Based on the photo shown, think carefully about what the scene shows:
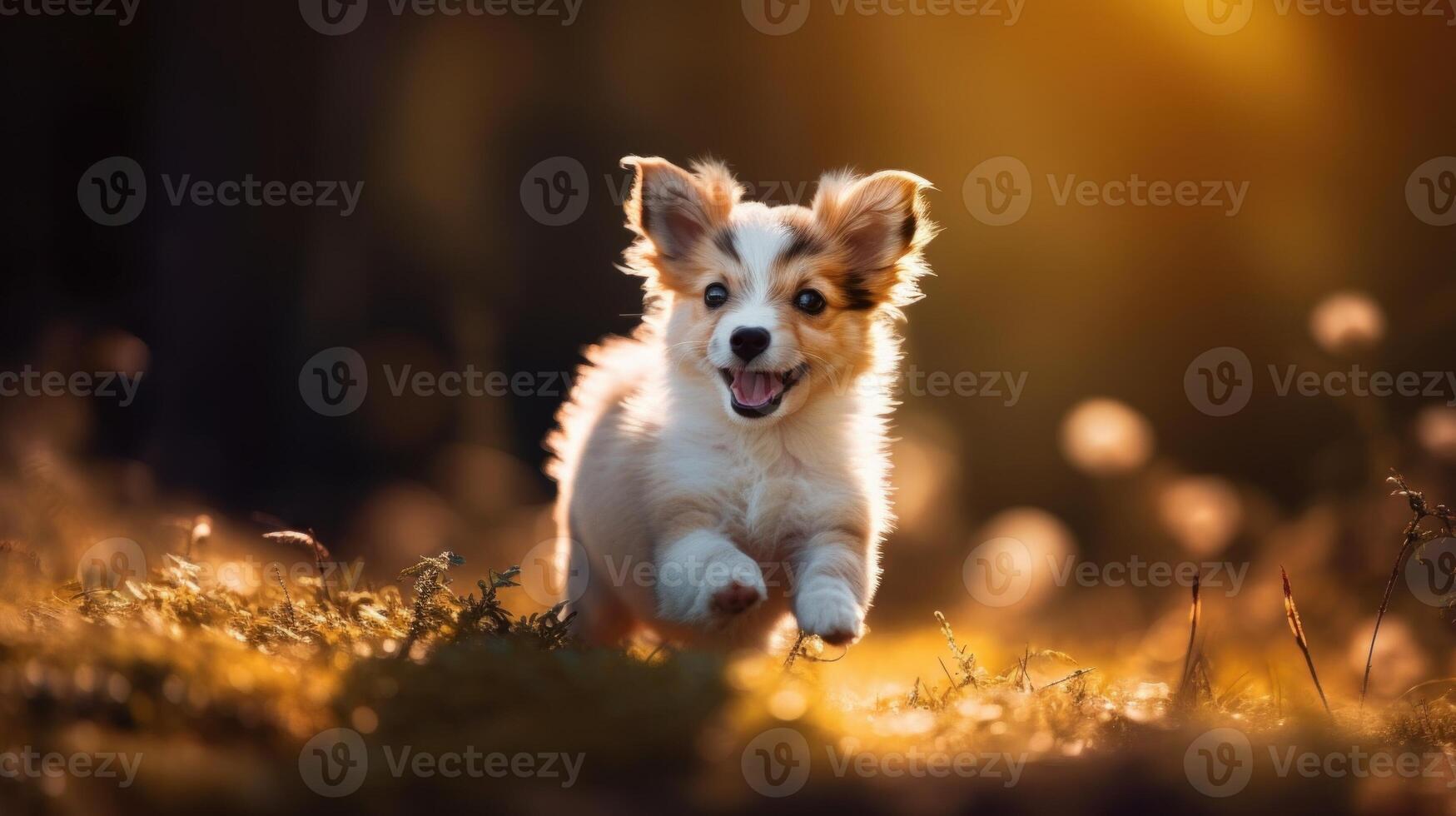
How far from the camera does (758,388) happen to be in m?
3.66

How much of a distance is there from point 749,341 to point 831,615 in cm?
97

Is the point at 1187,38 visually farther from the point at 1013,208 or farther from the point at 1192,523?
the point at 1192,523

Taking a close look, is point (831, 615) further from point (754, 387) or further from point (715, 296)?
point (715, 296)

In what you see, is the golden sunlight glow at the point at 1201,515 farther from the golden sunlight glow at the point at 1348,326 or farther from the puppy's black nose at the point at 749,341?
the puppy's black nose at the point at 749,341

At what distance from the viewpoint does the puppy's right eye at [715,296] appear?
12.6ft

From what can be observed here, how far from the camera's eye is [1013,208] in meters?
7.66

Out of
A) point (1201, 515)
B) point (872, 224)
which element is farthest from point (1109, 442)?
point (872, 224)

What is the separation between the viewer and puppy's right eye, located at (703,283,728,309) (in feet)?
12.6

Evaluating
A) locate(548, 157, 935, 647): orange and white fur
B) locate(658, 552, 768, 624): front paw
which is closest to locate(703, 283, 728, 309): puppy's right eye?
locate(548, 157, 935, 647): orange and white fur

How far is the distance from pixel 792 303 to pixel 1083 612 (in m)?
2.21

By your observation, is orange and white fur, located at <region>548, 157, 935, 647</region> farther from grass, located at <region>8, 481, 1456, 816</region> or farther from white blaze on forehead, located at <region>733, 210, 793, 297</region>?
grass, located at <region>8, 481, 1456, 816</region>


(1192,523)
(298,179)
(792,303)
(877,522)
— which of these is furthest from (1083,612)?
(298,179)

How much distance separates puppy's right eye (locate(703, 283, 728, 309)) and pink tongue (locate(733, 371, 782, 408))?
301mm

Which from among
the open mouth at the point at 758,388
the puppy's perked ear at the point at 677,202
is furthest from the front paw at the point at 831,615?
the puppy's perked ear at the point at 677,202
